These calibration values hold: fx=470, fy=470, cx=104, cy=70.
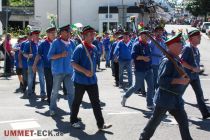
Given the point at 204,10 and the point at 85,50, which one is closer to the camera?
the point at 85,50

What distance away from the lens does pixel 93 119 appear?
9.36 meters

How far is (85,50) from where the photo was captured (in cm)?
820

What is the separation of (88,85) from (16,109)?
3.04 m

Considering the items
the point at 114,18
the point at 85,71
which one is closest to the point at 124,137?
the point at 85,71

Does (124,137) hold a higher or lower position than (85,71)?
lower

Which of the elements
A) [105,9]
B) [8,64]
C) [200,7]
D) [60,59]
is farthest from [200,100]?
[200,7]

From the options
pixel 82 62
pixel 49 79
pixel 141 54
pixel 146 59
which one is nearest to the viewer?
pixel 82 62

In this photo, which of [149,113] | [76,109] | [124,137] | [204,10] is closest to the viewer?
[124,137]

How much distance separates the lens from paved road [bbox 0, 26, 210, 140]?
809 cm

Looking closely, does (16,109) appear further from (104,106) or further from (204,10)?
(204,10)

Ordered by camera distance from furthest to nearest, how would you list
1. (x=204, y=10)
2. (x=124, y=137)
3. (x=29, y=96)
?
(x=204, y=10)
(x=29, y=96)
(x=124, y=137)

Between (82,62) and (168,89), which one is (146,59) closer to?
(82,62)

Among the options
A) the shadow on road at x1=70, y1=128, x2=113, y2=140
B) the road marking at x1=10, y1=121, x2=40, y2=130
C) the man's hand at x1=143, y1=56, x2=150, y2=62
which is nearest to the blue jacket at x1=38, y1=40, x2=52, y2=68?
the road marking at x1=10, y1=121, x2=40, y2=130

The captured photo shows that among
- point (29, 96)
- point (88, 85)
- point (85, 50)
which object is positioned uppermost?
point (85, 50)
